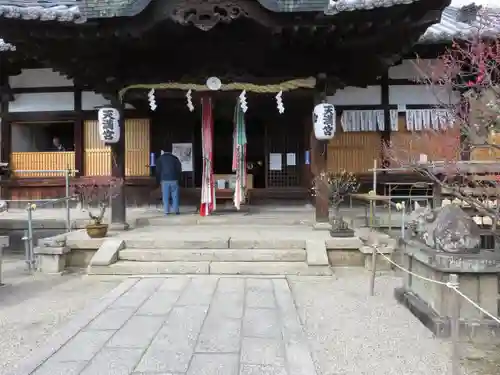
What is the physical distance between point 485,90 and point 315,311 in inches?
131

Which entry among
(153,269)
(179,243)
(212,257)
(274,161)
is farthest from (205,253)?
(274,161)

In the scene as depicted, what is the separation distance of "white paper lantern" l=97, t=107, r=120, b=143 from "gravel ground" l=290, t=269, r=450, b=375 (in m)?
5.11

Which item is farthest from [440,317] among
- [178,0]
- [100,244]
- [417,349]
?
[178,0]

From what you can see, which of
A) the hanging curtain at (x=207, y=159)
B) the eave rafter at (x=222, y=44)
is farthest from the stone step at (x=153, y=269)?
the eave rafter at (x=222, y=44)

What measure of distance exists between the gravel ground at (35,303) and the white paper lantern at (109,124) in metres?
3.06

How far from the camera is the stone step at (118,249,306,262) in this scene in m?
7.20

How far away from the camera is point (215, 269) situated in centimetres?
691

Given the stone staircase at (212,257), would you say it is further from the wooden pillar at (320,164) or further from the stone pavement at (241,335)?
the wooden pillar at (320,164)

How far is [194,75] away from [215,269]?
4.31 metres

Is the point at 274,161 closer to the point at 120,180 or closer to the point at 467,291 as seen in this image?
the point at 120,180

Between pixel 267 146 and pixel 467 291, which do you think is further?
pixel 267 146

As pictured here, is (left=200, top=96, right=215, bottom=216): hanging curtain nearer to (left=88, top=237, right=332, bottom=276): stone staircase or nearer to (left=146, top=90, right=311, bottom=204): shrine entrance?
(left=146, top=90, right=311, bottom=204): shrine entrance

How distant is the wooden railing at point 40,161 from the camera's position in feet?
41.3

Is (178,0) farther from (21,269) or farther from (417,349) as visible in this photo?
(417,349)
